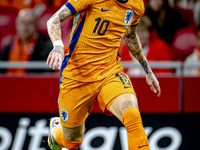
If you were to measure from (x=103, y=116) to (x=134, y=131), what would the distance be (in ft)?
6.25

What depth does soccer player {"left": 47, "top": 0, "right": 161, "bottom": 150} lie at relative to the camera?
8.46 feet

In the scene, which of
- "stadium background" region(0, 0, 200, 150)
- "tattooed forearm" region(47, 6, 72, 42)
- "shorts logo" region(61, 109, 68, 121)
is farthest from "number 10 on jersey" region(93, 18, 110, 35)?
"stadium background" region(0, 0, 200, 150)

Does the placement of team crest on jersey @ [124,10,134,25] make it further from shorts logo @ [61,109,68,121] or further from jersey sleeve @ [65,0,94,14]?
shorts logo @ [61,109,68,121]

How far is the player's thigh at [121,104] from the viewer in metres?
2.64

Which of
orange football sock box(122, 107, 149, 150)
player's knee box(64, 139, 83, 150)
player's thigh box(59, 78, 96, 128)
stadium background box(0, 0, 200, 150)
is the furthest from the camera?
stadium background box(0, 0, 200, 150)

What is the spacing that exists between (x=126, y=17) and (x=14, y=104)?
2371mm

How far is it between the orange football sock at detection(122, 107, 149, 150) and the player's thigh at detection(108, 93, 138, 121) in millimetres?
55

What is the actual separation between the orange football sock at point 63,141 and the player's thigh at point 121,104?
87cm

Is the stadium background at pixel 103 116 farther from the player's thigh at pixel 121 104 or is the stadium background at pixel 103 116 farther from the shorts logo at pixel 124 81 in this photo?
the player's thigh at pixel 121 104

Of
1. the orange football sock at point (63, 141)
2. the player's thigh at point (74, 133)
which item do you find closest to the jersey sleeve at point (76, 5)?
the player's thigh at point (74, 133)

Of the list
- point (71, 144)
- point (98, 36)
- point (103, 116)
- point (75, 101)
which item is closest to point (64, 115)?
point (75, 101)

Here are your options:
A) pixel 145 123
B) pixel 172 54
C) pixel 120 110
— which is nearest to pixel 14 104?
pixel 145 123

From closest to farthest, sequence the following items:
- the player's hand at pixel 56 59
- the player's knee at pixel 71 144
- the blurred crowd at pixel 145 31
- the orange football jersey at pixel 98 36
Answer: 1. the player's hand at pixel 56 59
2. the orange football jersey at pixel 98 36
3. the player's knee at pixel 71 144
4. the blurred crowd at pixel 145 31

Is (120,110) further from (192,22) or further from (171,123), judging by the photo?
(192,22)
